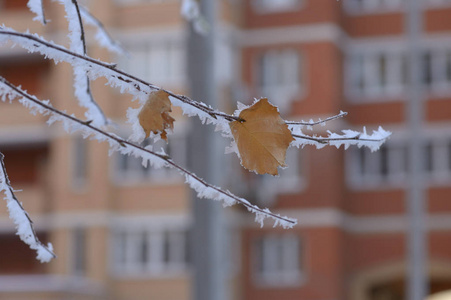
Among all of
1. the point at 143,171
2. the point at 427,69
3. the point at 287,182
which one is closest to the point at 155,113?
the point at 143,171

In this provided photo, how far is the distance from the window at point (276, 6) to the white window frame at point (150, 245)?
6076 millimetres

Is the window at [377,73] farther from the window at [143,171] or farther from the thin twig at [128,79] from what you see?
the thin twig at [128,79]

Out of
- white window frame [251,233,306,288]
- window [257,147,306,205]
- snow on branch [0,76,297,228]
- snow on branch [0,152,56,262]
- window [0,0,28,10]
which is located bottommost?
white window frame [251,233,306,288]

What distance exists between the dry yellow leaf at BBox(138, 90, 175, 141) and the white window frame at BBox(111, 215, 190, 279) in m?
24.5

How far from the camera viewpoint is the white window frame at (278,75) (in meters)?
26.5

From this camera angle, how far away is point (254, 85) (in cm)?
2673

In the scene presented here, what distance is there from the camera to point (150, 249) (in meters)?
25.9

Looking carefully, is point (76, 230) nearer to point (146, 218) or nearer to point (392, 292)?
point (146, 218)

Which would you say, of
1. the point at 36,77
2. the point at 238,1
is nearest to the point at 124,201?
the point at 36,77

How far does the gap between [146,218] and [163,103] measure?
24845mm

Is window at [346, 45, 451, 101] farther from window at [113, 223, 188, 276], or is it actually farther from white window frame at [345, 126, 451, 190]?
window at [113, 223, 188, 276]

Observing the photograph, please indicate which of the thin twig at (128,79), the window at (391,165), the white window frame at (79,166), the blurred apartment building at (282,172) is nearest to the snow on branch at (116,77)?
the thin twig at (128,79)

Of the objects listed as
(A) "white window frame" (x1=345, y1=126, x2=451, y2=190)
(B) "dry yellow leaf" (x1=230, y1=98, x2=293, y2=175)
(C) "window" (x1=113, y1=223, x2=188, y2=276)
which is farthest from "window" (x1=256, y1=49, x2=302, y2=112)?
(B) "dry yellow leaf" (x1=230, y1=98, x2=293, y2=175)

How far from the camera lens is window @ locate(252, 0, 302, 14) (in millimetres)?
26703
